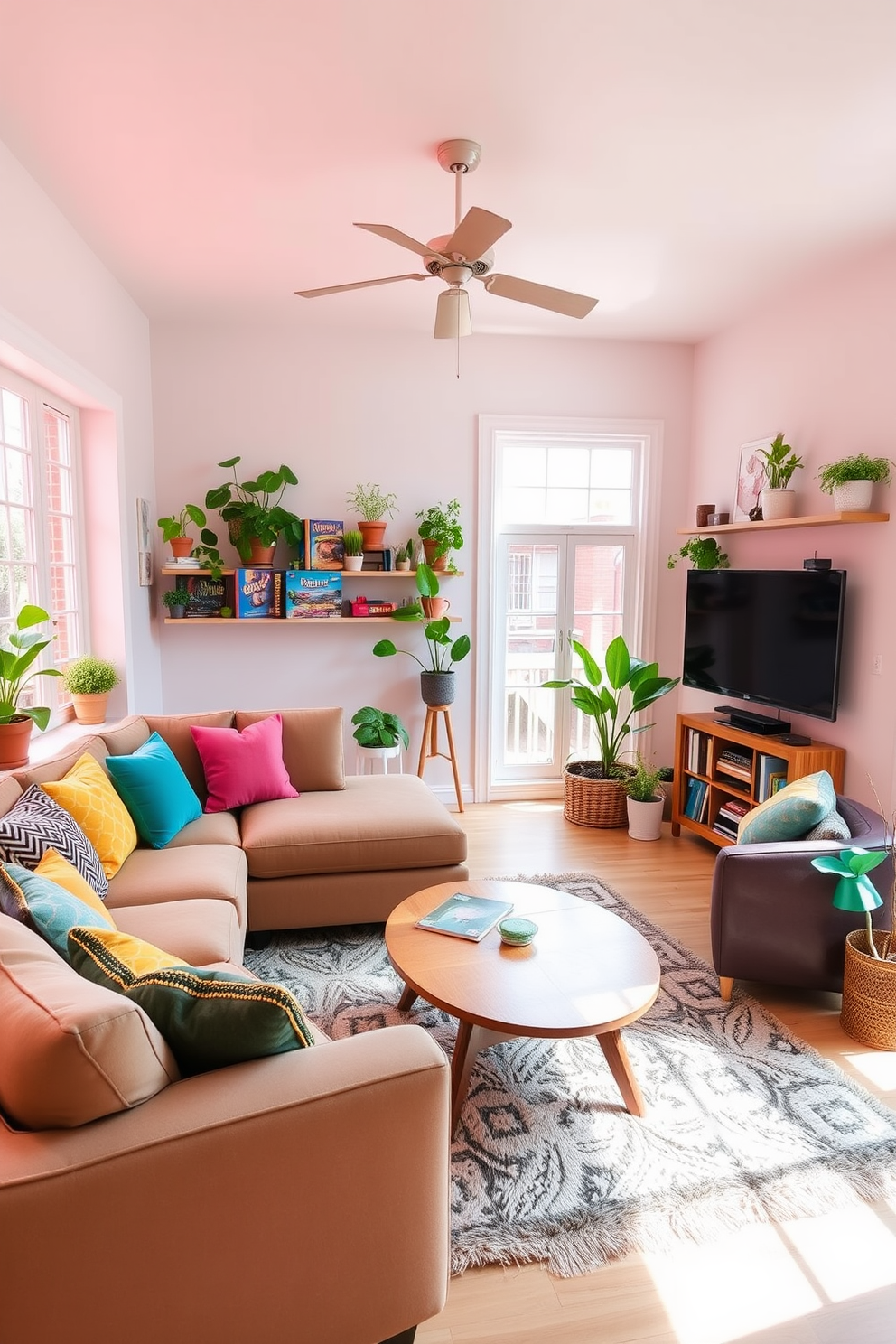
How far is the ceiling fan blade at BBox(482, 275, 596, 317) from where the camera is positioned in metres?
2.62

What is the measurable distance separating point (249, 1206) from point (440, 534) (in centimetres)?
386

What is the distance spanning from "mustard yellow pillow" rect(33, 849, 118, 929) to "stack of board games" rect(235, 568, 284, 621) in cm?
272

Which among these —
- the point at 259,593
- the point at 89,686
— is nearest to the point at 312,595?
the point at 259,593

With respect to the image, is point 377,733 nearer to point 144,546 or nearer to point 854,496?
point 144,546

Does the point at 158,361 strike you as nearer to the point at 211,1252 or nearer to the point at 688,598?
the point at 688,598

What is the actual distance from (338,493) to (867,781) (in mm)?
3198

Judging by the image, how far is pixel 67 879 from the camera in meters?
1.97

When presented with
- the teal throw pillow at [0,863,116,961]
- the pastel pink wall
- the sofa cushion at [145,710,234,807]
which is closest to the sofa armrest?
the teal throw pillow at [0,863,116,961]

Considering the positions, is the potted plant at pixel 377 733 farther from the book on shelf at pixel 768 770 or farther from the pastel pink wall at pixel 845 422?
the pastel pink wall at pixel 845 422

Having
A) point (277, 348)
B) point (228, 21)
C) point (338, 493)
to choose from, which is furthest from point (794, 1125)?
point (277, 348)

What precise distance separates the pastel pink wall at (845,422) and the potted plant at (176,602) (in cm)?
315

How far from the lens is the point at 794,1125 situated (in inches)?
85.9

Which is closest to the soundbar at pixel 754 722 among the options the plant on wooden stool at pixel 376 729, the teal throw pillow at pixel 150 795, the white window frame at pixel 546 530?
the white window frame at pixel 546 530

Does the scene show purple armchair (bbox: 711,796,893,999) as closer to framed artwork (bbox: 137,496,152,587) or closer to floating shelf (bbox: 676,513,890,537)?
floating shelf (bbox: 676,513,890,537)
